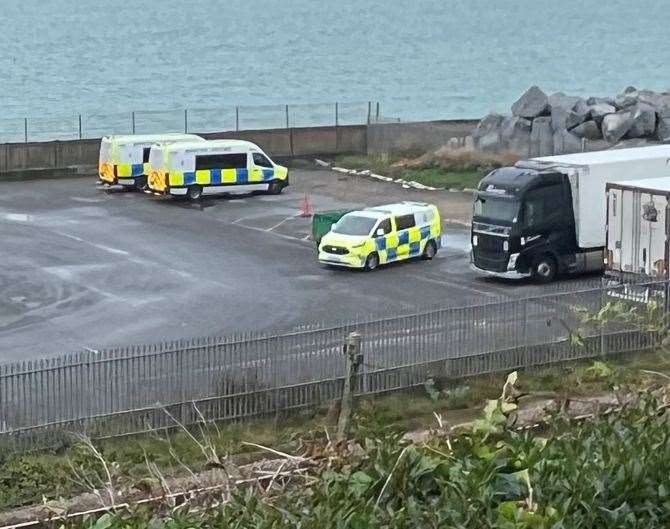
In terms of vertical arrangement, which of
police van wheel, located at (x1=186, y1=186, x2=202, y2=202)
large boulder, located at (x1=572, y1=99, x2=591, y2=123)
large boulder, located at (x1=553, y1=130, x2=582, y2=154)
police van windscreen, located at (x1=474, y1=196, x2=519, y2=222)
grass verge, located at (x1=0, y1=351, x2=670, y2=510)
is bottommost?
grass verge, located at (x1=0, y1=351, x2=670, y2=510)

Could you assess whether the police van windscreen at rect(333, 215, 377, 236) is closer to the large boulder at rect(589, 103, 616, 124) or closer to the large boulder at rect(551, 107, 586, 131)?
the large boulder at rect(551, 107, 586, 131)

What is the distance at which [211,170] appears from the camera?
1684 inches

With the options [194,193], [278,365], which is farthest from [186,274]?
[278,365]

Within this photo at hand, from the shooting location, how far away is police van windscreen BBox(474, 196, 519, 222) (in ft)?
102

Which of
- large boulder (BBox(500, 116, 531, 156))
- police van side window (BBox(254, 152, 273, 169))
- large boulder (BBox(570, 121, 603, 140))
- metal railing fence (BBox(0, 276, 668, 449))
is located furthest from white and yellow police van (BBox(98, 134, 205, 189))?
metal railing fence (BBox(0, 276, 668, 449))

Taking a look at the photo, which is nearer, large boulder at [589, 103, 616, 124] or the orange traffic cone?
the orange traffic cone

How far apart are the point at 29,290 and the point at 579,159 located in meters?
11.7

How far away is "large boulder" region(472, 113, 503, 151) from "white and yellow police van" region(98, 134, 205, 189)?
993cm

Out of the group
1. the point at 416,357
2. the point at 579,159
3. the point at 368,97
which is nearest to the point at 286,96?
the point at 368,97

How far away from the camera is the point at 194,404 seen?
758 inches

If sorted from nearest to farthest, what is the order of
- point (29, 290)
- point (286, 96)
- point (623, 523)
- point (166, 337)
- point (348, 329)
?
1. point (623, 523)
2. point (348, 329)
3. point (166, 337)
4. point (29, 290)
5. point (286, 96)

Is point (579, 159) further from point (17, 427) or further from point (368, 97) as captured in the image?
point (368, 97)

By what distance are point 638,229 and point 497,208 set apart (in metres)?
3.70

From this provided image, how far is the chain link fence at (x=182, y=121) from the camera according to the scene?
188 ft
